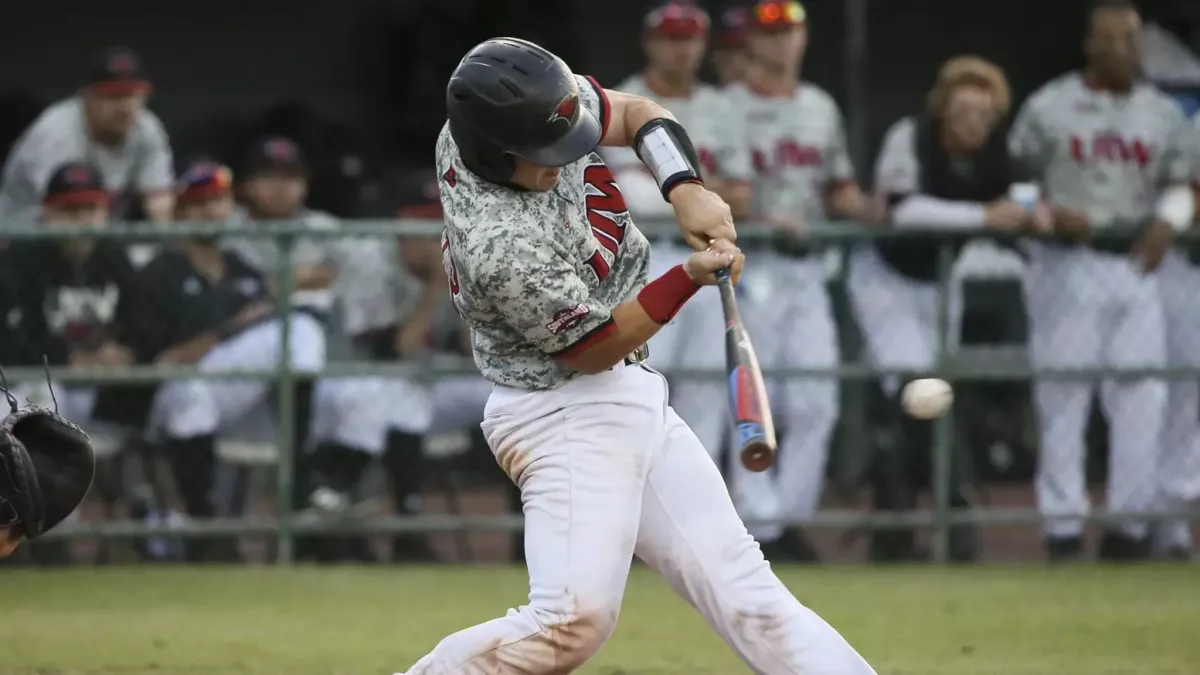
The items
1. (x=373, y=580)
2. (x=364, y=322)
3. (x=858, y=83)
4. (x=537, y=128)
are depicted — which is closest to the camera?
(x=537, y=128)

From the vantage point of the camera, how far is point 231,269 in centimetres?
777

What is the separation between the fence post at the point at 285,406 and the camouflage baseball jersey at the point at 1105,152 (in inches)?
117

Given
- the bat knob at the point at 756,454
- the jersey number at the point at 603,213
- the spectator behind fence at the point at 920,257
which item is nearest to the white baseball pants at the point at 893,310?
the spectator behind fence at the point at 920,257

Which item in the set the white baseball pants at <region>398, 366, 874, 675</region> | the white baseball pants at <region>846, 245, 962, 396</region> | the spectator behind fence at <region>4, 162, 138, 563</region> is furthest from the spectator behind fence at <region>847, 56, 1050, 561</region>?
the white baseball pants at <region>398, 366, 874, 675</region>

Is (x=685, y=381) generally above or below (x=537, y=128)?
below

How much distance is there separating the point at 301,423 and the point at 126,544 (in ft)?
2.84

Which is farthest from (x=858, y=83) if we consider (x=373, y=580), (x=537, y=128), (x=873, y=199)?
(x=537, y=128)

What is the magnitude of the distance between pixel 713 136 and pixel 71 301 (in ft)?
8.53

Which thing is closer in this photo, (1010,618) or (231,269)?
(1010,618)

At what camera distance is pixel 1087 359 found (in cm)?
772

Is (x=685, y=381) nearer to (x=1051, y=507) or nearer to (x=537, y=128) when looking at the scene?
(x=1051, y=507)

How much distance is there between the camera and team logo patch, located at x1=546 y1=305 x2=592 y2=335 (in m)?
3.84

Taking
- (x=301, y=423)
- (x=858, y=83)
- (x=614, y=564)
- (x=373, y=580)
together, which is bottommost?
(x=373, y=580)

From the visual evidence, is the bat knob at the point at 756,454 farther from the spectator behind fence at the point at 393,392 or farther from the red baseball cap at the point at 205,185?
the red baseball cap at the point at 205,185
